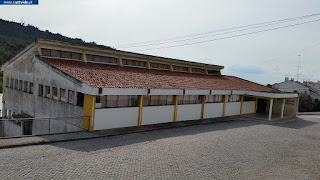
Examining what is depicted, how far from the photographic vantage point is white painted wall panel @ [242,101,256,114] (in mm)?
28016

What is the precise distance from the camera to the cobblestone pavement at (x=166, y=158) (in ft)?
29.2

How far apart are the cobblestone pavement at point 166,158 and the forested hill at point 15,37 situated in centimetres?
5987

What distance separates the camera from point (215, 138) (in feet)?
51.0

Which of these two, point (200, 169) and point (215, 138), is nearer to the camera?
point (200, 169)

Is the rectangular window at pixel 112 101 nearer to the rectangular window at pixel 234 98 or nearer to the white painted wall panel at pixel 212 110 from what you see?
the white painted wall panel at pixel 212 110

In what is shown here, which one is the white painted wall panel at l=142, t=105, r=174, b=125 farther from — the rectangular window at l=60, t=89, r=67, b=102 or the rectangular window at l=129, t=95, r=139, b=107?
the rectangular window at l=60, t=89, r=67, b=102

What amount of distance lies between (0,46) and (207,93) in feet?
213

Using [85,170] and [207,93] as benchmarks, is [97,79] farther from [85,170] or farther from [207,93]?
[207,93]

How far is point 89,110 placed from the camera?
14719mm

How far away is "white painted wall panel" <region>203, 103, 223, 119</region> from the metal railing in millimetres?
11645

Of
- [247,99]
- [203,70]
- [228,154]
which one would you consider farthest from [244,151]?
[203,70]

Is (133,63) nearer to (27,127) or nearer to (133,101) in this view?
(133,101)

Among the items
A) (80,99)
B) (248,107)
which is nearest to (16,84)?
(80,99)

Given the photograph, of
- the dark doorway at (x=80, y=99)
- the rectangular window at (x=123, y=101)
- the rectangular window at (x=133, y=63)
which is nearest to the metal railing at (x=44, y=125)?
the dark doorway at (x=80, y=99)
